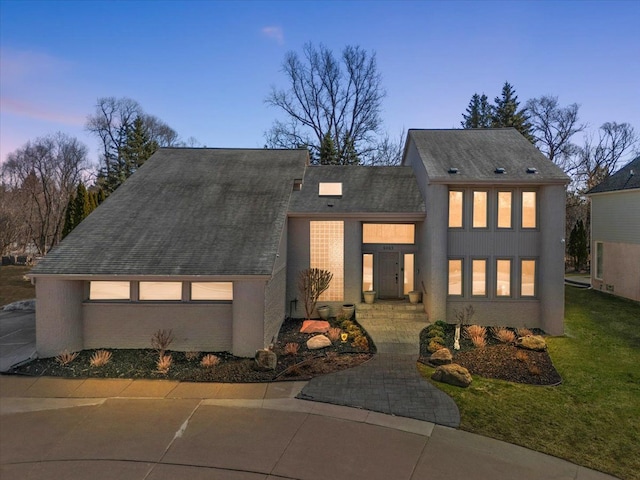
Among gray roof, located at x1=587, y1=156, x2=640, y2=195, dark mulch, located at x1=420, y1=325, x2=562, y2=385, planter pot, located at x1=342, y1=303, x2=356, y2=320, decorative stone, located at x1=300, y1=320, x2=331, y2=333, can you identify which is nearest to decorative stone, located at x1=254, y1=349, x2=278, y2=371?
decorative stone, located at x1=300, y1=320, x2=331, y2=333

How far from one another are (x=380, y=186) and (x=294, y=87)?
20874 mm

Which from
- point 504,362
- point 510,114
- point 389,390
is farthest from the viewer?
point 510,114

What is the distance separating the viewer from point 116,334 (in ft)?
33.7

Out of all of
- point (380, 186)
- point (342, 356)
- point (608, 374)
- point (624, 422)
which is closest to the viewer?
point (624, 422)

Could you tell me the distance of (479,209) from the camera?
1298 centimetres

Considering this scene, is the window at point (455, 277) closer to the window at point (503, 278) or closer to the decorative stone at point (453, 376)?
the window at point (503, 278)

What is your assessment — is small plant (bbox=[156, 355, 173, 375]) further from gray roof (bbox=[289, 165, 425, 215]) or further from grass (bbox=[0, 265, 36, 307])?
grass (bbox=[0, 265, 36, 307])

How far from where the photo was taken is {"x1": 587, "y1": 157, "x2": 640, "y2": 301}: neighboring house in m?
17.1

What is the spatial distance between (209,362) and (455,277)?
361 inches

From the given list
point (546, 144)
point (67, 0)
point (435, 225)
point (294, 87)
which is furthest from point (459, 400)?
point (546, 144)

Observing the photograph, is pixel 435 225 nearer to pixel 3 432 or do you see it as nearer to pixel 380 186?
pixel 380 186

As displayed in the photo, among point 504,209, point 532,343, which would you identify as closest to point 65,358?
point 532,343

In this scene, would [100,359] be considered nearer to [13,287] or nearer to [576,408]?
[576,408]

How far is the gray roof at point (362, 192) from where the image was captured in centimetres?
1394
